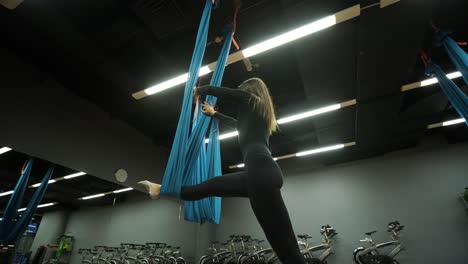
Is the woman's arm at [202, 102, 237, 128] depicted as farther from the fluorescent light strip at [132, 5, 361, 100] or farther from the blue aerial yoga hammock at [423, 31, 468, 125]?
the blue aerial yoga hammock at [423, 31, 468, 125]

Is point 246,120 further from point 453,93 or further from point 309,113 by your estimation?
point 309,113

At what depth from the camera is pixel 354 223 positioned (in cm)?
559

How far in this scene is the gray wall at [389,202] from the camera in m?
4.85

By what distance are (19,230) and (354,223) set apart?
6.53 m

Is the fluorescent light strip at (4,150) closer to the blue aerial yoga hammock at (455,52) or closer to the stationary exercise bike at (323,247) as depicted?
the stationary exercise bike at (323,247)

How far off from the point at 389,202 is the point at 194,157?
584 cm

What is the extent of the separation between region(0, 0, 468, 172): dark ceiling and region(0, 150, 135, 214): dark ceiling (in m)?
1.48

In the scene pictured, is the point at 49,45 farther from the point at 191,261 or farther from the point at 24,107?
the point at 191,261

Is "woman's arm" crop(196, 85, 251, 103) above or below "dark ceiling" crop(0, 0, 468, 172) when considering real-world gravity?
below

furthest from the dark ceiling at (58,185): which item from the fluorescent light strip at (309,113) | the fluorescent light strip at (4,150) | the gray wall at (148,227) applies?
the fluorescent light strip at (309,113)

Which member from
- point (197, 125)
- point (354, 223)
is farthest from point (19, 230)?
point (354, 223)

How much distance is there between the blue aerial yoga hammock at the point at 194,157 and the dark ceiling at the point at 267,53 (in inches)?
47.0

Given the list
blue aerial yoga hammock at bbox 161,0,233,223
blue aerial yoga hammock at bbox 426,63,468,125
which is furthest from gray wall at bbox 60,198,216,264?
blue aerial yoga hammock at bbox 426,63,468,125

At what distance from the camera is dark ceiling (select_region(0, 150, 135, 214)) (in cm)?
404
